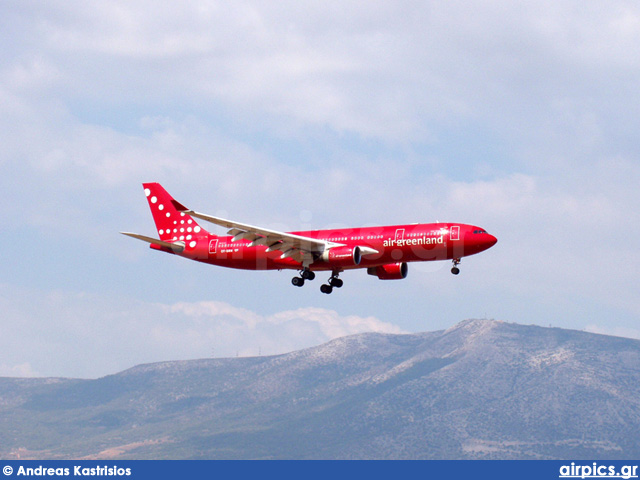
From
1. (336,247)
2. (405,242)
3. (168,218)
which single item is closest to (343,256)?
(336,247)

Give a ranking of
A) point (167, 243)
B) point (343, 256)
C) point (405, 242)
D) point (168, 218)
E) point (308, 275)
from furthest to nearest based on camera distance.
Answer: point (168, 218)
point (167, 243)
point (308, 275)
point (343, 256)
point (405, 242)

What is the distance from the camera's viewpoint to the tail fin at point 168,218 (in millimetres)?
91000

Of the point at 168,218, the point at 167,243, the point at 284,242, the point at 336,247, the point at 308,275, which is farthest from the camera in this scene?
the point at 168,218

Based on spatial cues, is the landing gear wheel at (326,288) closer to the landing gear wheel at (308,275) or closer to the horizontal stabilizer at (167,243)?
the landing gear wheel at (308,275)

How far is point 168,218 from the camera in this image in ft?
309

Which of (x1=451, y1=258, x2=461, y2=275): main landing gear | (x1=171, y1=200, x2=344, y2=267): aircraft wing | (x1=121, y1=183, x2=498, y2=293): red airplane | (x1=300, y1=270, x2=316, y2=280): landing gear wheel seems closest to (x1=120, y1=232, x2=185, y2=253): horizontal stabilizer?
(x1=121, y1=183, x2=498, y2=293): red airplane

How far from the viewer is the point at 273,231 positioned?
77.0m

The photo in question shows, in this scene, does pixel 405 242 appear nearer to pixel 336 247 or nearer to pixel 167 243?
pixel 336 247

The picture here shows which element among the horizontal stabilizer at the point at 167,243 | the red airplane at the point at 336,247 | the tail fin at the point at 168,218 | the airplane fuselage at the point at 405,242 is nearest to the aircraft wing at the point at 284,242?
the red airplane at the point at 336,247

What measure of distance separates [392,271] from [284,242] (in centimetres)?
1142
